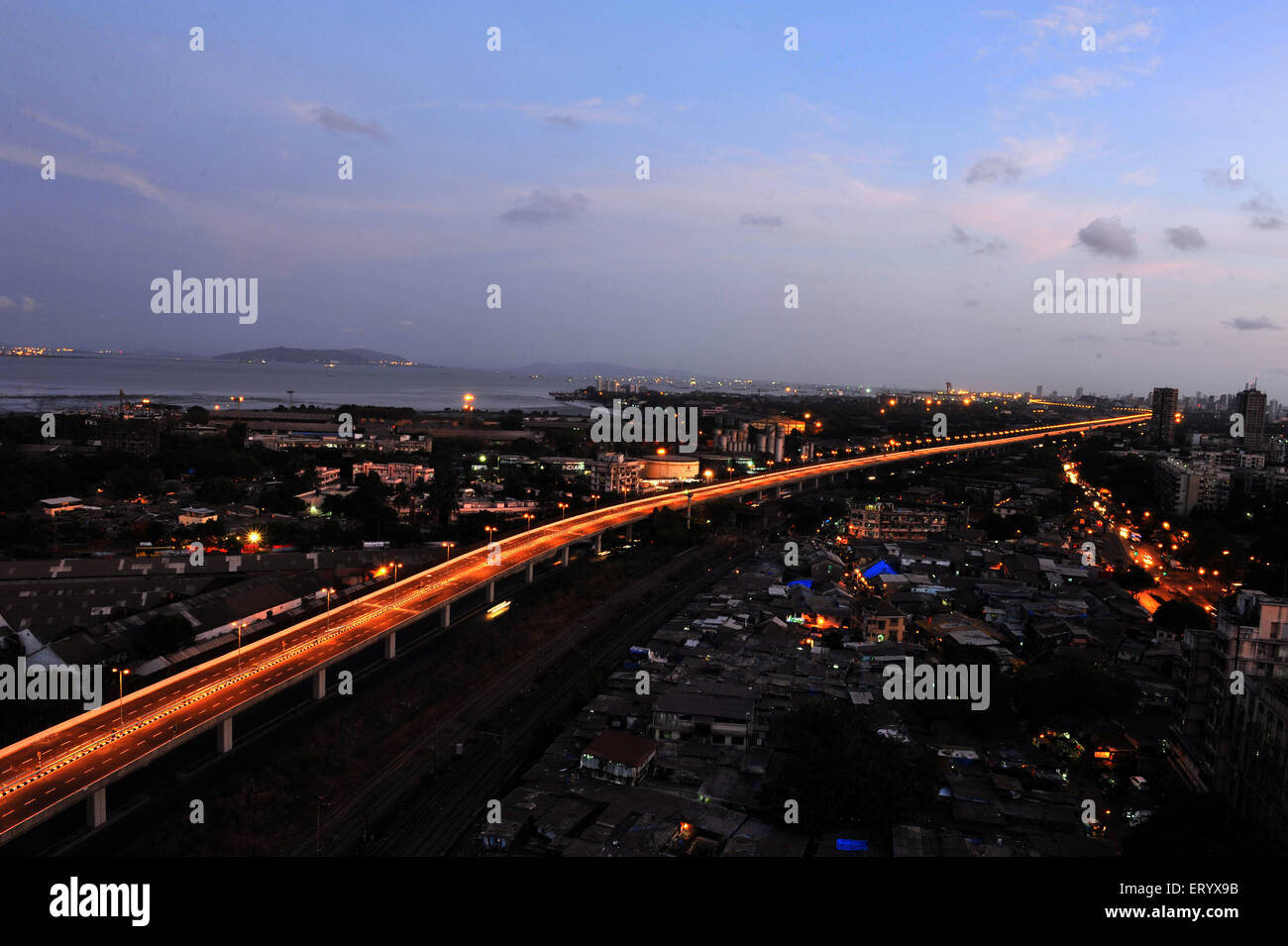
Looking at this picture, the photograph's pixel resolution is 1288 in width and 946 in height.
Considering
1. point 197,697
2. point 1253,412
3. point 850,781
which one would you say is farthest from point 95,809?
point 1253,412

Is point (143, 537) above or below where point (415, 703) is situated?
above

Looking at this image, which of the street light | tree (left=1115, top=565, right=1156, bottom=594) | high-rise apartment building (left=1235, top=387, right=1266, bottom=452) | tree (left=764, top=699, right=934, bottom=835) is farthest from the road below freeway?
high-rise apartment building (left=1235, top=387, right=1266, bottom=452)

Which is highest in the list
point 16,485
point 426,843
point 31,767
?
point 16,485

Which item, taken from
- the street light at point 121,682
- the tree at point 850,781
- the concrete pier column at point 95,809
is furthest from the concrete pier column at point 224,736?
the tree at point 850,781

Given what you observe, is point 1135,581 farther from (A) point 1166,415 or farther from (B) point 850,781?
(A) point 1166,415

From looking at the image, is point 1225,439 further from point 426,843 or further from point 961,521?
point 426,843

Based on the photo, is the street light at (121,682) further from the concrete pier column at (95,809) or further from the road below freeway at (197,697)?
the concrete pier column at (95,809)

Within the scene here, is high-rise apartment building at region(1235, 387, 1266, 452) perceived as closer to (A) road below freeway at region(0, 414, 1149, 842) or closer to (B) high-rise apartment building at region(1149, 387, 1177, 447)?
(B) high-rise apartment building at region(1149, 387, 1177, 447)
